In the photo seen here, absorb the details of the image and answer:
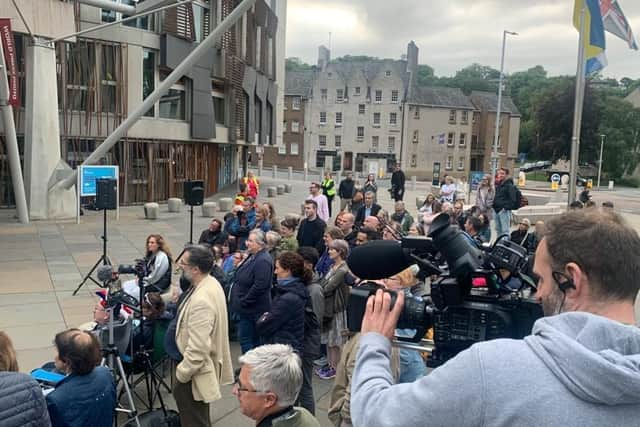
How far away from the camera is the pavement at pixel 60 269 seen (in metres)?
7.04

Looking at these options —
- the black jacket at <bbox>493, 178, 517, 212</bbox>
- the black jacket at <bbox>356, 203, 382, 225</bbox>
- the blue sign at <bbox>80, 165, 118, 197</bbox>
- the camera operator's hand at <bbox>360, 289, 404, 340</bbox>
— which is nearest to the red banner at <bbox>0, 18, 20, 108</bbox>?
the blue sign at <bbox>80, 165, 118, 197</bbox>

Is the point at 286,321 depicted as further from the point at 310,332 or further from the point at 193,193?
the point at 193,193

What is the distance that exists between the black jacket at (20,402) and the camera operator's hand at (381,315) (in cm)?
231

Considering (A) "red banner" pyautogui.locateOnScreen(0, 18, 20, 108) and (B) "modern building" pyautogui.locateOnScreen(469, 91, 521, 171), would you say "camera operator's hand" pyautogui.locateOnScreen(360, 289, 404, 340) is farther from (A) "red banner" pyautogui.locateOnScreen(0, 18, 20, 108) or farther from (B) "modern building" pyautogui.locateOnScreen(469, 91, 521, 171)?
(B) "modern building" pyautogui.locateOnScreen(469, 91, 521, 171)

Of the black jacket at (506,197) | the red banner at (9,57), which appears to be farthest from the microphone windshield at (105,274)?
the red banner at (9,57)

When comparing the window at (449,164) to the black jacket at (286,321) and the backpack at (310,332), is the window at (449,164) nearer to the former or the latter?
the backpack at (310,332)

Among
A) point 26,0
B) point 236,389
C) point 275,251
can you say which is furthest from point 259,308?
point 26,0

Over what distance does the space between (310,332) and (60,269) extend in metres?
8.82

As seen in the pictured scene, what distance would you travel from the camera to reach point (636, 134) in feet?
226

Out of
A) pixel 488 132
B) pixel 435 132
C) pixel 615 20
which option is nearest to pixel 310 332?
pixel 615 20

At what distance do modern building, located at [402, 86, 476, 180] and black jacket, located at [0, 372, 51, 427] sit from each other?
222 feet

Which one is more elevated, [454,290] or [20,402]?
[454,290]

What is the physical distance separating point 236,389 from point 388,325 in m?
1.63

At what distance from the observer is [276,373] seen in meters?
3.03
